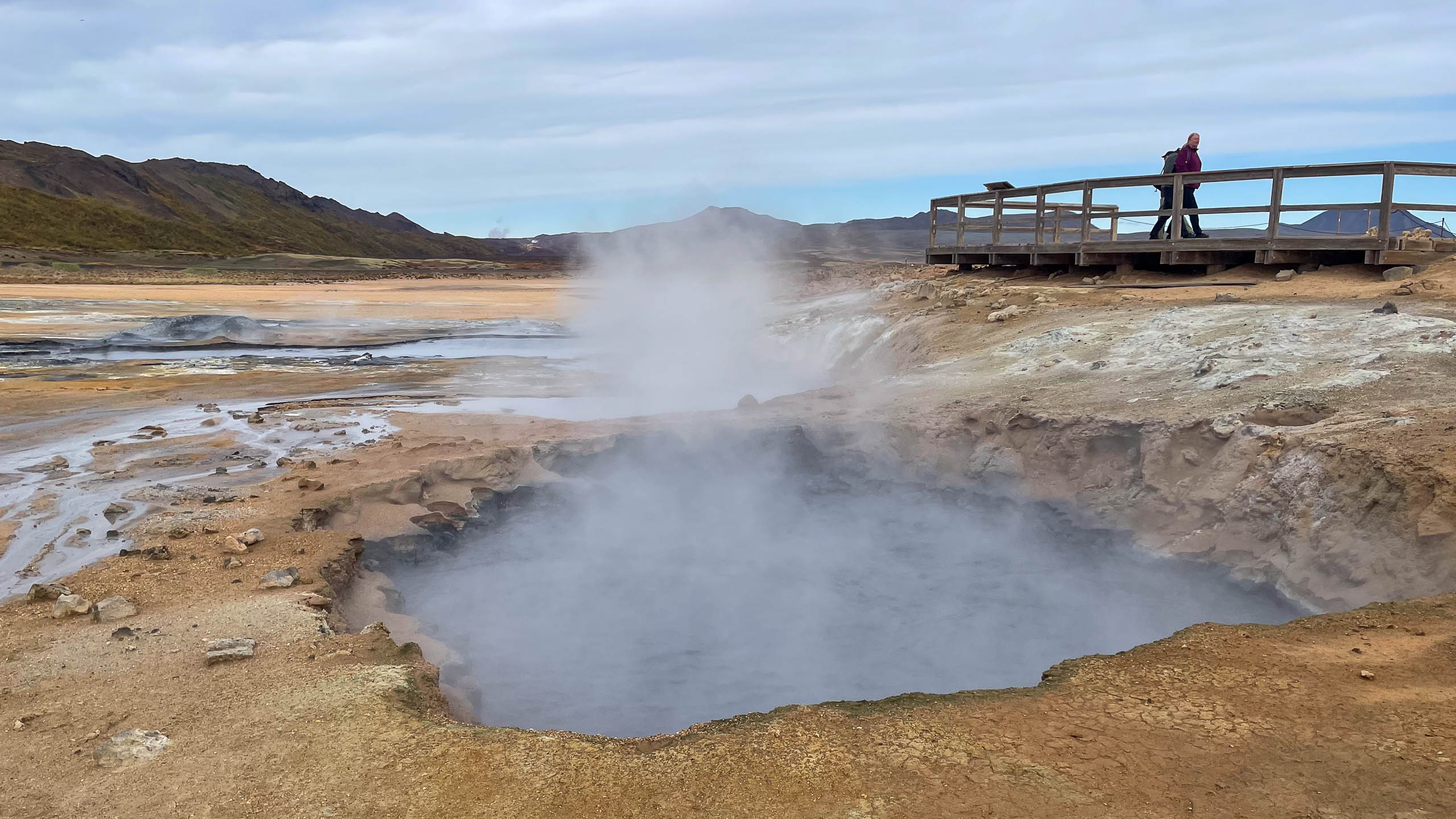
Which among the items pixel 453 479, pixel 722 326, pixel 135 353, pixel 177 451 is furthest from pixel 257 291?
pixel 453 479

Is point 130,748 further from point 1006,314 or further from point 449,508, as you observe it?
point 1006,314

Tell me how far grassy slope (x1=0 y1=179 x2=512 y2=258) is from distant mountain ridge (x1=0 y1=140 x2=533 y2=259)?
0.16m

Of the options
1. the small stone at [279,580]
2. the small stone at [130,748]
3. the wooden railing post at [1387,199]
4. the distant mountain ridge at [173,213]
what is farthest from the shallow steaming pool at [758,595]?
the distant mountain ridge at [173,213]

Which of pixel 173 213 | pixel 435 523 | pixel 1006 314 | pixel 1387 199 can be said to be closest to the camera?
pixel 435 523

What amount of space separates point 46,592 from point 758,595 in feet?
12.6

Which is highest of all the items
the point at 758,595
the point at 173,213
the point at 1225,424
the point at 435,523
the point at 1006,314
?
the point at 173,213

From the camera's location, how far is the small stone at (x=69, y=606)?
4527mm

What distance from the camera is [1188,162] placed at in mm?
11391

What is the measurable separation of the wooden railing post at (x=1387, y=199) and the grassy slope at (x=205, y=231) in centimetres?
7138

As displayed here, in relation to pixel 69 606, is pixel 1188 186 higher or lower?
higher

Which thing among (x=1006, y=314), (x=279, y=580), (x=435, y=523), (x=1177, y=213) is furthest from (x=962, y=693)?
(x=1177, y=213)

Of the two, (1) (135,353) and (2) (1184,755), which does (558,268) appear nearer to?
(1) (135,353)

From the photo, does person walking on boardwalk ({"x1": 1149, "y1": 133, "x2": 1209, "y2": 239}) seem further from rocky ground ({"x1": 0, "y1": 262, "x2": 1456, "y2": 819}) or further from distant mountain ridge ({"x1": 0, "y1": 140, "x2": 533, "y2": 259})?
distant mountain ridge ({"x1": 0, "y1": 140, "x2": 533, "y2": 259})

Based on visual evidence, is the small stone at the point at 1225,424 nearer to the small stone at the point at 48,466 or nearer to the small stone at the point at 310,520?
the small stone at the point at 310,520
